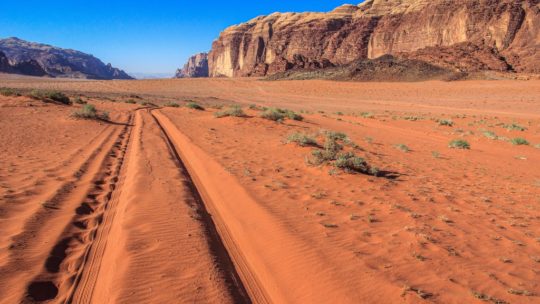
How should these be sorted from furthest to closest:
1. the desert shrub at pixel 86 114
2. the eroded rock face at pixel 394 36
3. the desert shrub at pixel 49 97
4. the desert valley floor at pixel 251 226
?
the eroded rock face at pixel 394 36 < the desert shrub at pixel 49 97 < the desert shrub at pixel 86 114 < the desert valley floor at pixel 251 226

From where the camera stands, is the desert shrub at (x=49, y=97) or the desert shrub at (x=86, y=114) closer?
the desert shrub at (x=86, y=114)

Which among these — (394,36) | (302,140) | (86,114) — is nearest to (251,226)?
(302,140)

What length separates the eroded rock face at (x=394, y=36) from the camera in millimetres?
68562

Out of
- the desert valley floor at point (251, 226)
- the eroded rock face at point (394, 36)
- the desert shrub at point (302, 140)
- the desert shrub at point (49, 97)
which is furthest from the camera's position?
the eroded rock face at point (394, 36)

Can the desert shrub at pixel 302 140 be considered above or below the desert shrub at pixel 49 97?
below

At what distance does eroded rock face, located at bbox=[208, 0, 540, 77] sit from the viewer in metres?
68.6

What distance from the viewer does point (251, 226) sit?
5480mm

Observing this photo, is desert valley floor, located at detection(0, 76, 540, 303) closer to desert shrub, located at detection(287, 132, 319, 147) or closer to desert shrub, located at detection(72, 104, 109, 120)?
desert shrub, located at detection(287, 132, 319, 147)

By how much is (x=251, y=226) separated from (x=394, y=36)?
102073 millimetres

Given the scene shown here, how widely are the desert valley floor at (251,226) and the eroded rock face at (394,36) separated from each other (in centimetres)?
6483

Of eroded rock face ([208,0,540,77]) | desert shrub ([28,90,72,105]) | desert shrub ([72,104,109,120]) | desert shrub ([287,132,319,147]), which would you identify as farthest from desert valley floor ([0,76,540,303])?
eroded rock face ([208,0,540,77])

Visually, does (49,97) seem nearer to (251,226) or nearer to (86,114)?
(86,114)

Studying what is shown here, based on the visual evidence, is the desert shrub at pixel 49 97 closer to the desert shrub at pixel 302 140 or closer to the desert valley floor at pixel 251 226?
the desert valley floor at pixel 251 226

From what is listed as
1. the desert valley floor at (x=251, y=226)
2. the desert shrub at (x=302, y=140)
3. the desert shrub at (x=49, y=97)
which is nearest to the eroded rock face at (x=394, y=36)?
the desert shrub at (x=302, y=140)
